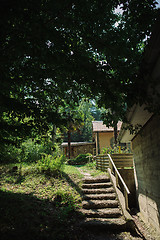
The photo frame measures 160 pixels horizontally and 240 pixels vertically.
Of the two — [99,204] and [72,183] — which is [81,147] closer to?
[72,183]

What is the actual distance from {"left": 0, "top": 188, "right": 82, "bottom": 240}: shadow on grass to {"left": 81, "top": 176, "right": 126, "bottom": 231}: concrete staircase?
2.59 ft

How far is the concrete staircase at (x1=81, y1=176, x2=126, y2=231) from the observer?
5.48 m

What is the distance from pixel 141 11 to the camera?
3.64 m

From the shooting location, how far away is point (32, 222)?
13.8 feet

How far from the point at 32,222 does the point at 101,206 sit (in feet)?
11.5

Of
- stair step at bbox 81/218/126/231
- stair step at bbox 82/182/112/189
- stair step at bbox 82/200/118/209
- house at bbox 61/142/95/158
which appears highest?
house at bbox 61/142/95/158

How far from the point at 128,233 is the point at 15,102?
5597mm

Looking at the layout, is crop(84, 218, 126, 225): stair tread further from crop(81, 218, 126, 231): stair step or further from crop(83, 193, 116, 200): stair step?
crop(83, 193, 116, 200): stair step

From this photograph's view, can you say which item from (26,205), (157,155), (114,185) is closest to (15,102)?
(26,205)

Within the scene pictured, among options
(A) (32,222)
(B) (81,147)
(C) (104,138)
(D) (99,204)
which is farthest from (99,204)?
(B) (81,147)

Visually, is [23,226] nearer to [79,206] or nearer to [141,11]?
[79,206]

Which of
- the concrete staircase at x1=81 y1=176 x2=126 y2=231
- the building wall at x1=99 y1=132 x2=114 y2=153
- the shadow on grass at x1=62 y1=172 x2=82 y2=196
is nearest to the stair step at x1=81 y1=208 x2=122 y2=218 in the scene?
the concrete staircase at x1=81 y1=176 x2=126 y2=231

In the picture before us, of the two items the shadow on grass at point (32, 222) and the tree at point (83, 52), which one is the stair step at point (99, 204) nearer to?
the shadow on grass at point (32, 222)

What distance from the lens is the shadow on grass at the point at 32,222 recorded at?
3539 mm
